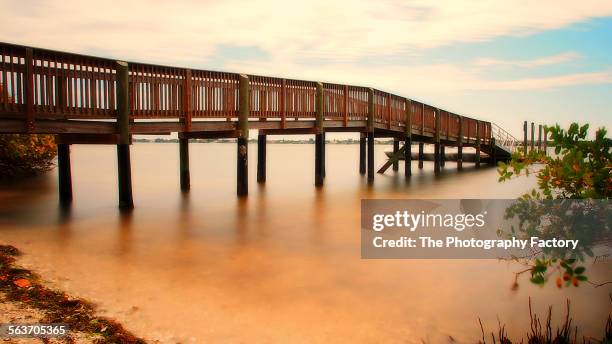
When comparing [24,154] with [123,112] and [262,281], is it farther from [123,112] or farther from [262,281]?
[262,281]

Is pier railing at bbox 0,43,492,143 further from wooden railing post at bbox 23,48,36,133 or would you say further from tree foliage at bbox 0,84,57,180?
tree foliage at bbox 0,84,57,180

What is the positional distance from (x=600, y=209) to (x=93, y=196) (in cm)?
1519

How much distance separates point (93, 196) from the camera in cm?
1716

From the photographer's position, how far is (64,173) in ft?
49.8

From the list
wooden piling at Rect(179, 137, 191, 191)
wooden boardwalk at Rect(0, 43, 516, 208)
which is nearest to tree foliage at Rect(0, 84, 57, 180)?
wooden boardwalk at Rect(0, 43, 516, 208)

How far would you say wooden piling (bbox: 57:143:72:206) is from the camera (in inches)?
576

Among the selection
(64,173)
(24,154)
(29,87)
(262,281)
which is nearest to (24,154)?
(24,154)

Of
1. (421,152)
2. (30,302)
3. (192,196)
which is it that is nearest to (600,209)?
(30,302)

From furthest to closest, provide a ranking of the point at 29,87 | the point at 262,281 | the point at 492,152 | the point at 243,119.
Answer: the point at 492,152 < the point at 243,119 < the point at 29,87 < the point at 262,281

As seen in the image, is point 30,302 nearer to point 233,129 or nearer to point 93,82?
point 93,82

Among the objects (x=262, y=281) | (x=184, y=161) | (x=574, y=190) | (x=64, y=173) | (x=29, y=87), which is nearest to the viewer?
(x=574, y=190)

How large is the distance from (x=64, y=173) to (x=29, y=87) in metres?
5.15

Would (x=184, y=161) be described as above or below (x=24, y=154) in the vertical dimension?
below

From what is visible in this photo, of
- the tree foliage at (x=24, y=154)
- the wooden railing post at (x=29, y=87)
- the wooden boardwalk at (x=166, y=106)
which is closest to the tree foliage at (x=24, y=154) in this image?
the tree foliage at (x=24, y=154)
